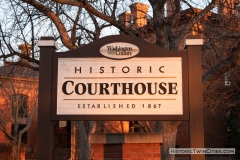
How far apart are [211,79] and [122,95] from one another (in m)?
3.52

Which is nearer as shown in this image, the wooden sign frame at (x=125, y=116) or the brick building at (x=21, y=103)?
the wooden sign frame at (x=125, y=116)

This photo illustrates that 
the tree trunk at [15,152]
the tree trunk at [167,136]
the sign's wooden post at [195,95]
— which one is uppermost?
the sign's wooden post at [195,95]

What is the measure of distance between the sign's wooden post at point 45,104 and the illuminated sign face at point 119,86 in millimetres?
149

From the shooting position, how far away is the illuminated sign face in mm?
4766

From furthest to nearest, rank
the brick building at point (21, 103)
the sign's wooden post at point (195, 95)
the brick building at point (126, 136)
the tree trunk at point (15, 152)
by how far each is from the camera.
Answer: the brick building at point (21, 103), the tree trunk at point (15, 152), the brick building at point (126, 136), the sign's wooden post at point (195, 95)

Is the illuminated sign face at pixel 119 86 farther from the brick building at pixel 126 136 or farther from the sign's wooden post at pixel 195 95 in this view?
the brick building at pixel 126 136

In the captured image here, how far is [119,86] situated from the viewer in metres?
4.84

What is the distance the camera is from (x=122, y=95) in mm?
4805

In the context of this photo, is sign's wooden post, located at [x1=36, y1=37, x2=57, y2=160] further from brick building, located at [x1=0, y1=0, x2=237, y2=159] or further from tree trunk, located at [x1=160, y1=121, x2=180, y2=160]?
tree trunk, located at [x1=160, y1=121, x2=180, y2=160]

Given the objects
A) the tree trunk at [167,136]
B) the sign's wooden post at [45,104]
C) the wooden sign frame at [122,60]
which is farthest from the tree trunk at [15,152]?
the wooden sign frame at [122,60]

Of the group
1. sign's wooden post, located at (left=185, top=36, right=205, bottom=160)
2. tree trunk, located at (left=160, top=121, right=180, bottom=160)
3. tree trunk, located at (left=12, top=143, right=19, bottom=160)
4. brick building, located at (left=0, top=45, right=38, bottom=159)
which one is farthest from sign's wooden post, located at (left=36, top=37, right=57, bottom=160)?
brick building, located at (left=0, top=45, right=38, bottom=159)

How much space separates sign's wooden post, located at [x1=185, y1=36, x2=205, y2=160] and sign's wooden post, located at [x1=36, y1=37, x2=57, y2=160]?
1.90 metres

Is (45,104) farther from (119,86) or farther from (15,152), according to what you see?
(15,152)

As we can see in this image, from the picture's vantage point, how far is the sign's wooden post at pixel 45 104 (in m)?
4.72
